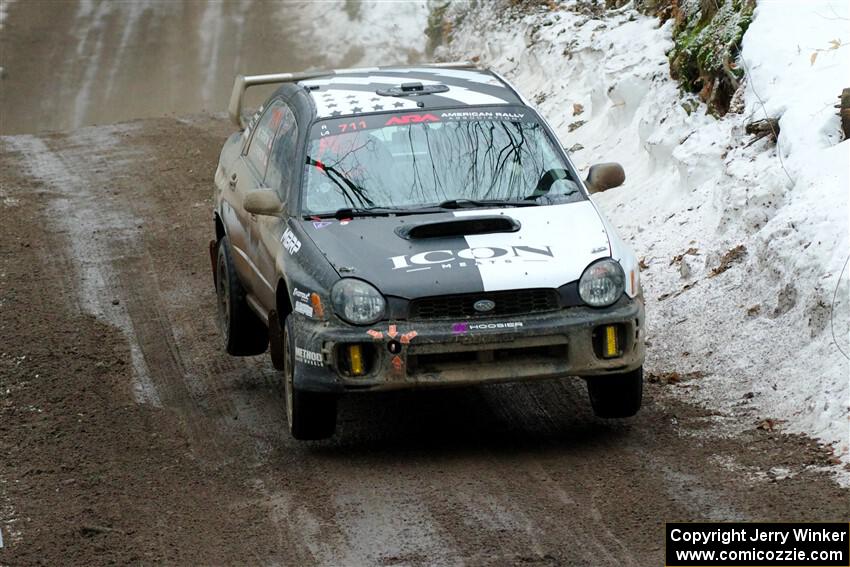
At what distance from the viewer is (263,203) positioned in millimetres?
7867

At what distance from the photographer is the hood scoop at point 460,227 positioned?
7395 mm

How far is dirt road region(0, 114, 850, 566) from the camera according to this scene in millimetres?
6203

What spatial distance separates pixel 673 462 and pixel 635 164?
5725mm

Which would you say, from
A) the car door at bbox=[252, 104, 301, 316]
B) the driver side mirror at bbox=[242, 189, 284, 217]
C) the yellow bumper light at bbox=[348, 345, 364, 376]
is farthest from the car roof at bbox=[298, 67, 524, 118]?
the yellow bumper light at bbox=[348, 345, 364, 376]

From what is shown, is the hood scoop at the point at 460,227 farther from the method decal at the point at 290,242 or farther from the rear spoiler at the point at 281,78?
the rear spoiler at the point at 281,78

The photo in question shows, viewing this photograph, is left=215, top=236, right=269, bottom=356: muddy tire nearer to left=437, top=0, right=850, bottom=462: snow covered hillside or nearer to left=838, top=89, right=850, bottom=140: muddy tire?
left=437, top=0, right=850, bottom=462: snow covered hillside

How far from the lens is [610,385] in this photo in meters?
7.64

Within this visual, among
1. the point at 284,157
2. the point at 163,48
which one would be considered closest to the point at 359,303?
the point at 284,157

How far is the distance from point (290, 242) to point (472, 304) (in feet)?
3.94

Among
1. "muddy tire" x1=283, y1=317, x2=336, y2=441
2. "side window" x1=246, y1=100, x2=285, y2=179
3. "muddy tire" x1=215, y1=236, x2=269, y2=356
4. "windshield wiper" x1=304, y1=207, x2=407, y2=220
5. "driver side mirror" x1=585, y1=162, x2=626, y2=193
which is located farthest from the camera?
"muddy tire" x1=215, y1=236, x2=269, y2=356

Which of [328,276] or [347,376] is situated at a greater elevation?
[328,276]

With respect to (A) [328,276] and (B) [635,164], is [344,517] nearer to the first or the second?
(A) [328,276]

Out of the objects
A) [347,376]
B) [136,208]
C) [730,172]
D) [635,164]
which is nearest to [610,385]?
[347,376]

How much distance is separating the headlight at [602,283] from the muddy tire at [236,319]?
2.74 m
